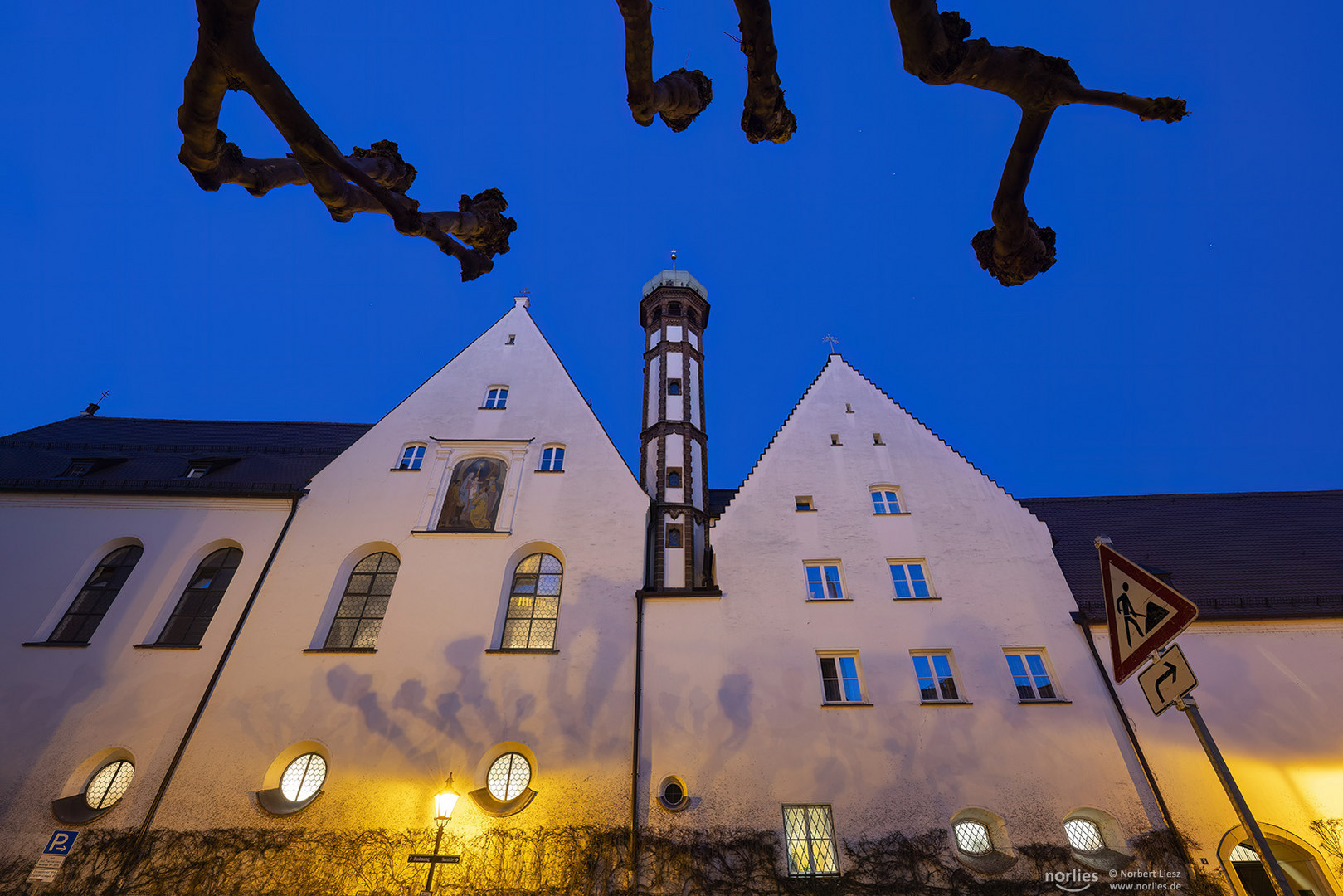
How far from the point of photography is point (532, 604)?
16250 millimetres

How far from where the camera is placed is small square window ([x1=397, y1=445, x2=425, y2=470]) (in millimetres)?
18944

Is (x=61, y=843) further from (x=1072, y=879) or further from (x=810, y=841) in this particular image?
(x=1072, y=879)

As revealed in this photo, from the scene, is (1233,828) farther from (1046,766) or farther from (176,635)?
(176,635)

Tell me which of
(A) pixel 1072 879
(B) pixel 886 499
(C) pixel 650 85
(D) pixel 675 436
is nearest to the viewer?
(C) pixel 650 85

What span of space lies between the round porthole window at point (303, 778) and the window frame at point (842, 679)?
10.7 meters

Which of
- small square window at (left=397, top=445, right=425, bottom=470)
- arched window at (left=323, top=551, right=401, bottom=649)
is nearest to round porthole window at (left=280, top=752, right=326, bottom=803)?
arched window at (left=323, top=551, right=401, bottom=649)

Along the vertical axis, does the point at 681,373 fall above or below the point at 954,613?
above

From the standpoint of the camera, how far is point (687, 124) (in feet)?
12.8

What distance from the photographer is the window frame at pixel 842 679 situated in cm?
1370

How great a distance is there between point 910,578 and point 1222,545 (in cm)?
1029

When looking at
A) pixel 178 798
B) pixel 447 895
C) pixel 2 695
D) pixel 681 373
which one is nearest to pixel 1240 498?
pixel 681 373

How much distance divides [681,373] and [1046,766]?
18143 mm

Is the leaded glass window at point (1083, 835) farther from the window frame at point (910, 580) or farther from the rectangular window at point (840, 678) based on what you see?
the window frame at point (910, 580)

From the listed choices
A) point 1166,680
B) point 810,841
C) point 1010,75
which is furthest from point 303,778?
point 1010,75
